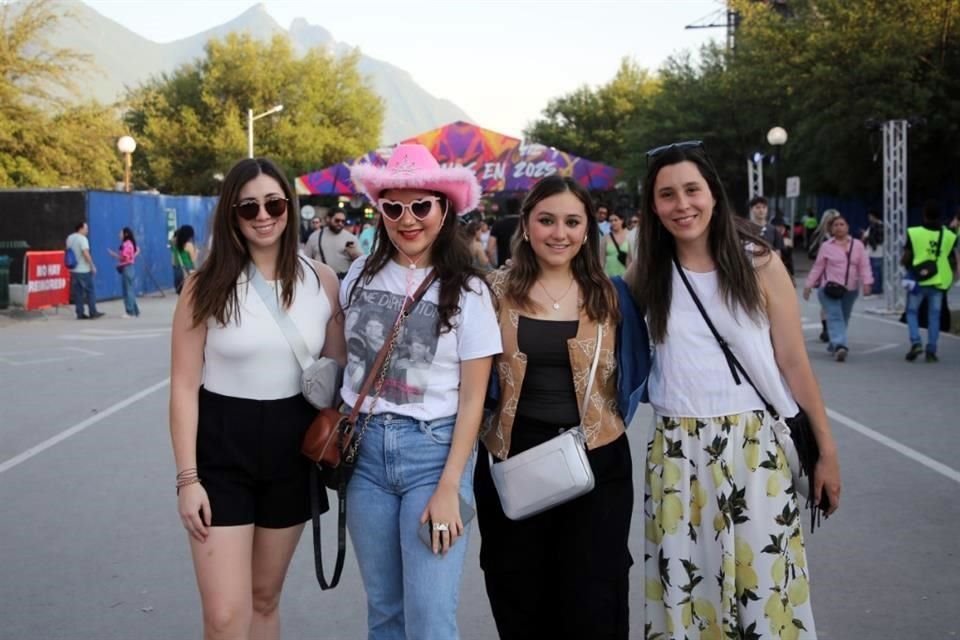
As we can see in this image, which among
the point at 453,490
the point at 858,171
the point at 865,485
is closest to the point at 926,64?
the point at 858,171

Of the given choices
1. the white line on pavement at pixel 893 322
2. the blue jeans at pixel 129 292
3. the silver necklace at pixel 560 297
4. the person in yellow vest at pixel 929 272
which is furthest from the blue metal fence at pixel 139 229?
the silver necklace at pixel 560 297

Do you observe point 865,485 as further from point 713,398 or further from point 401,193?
point 401,193

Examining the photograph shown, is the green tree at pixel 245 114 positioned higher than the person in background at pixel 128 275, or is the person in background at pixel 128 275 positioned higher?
the green tree at pixel 245 114

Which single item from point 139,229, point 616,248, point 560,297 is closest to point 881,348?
point 616,248

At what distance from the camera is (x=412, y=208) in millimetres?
3320

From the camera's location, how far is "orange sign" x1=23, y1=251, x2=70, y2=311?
784 inches

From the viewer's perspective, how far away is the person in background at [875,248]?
24.3 m

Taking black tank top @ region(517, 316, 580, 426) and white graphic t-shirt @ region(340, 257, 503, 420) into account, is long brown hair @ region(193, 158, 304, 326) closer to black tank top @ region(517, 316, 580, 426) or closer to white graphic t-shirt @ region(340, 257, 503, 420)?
white graphic t-shirt @ region(340, 257, 503, 420)

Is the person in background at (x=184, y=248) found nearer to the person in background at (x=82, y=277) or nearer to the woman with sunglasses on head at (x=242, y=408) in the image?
the person in background at (x=82, y=277)

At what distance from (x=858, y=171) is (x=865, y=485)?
2788 centimetres

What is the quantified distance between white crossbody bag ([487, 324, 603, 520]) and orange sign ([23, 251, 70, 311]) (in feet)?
59.9

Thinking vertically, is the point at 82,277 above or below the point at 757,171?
below

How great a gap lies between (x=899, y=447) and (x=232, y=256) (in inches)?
240

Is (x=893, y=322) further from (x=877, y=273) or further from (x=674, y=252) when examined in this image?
(x=674, y=252)
